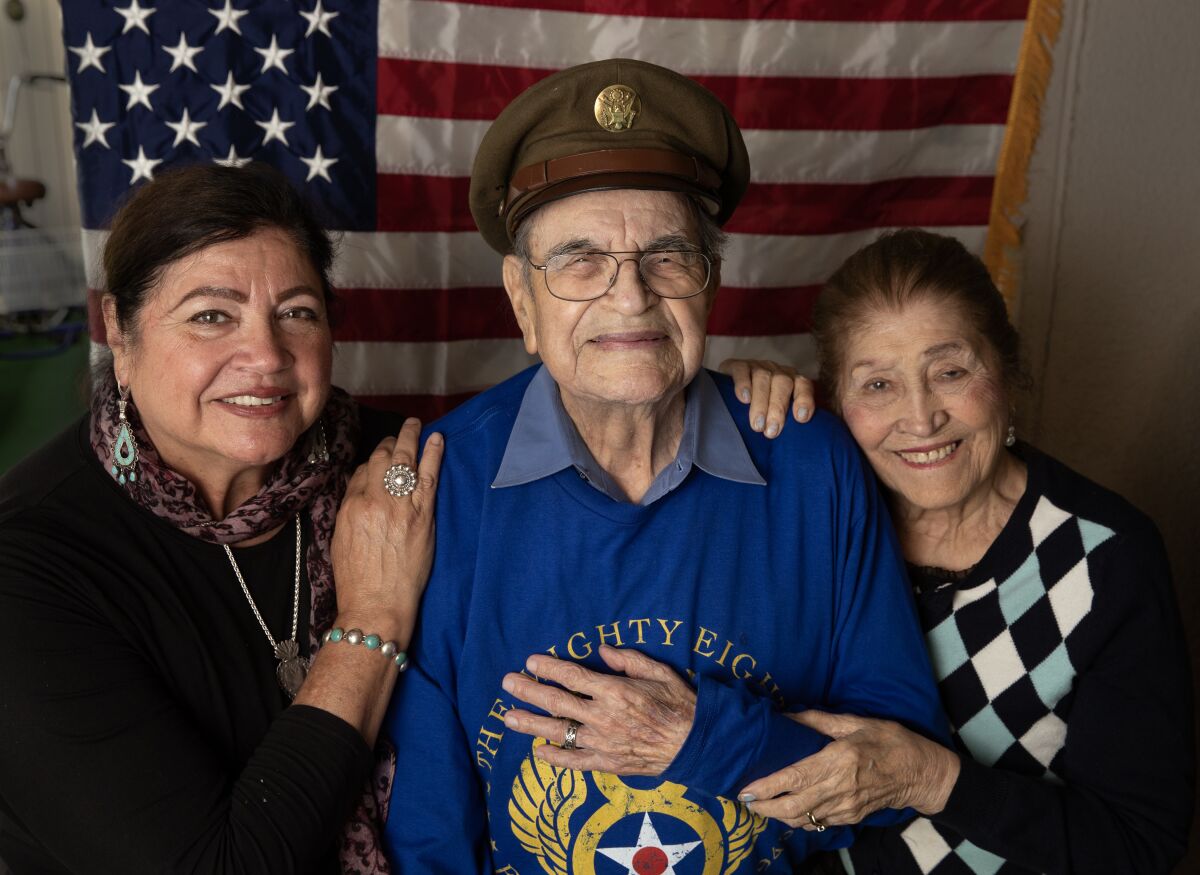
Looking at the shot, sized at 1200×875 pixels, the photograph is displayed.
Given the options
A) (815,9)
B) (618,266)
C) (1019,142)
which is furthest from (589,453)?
(1019,142)

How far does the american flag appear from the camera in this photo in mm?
2492

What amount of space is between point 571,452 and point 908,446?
0.58 m

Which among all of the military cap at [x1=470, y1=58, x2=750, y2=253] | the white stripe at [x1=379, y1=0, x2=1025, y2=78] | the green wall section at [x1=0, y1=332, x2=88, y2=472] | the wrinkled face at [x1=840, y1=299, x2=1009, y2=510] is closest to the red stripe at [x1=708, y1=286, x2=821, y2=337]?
the white stripe at [x1=379, y1=0, x2=1025, y2=78]

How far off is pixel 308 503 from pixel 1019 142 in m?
2.20

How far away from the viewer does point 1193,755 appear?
176 centimetres

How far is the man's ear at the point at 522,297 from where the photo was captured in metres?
1.73

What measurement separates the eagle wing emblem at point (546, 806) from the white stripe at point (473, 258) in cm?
149

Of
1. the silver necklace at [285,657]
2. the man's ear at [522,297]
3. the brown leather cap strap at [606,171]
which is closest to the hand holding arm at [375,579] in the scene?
the silver necklace at [285,657]

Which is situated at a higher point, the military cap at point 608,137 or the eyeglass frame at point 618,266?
the military cap at point 608,137

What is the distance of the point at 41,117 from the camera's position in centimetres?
812

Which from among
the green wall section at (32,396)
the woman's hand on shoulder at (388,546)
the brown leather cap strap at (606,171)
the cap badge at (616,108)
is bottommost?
the green wall section at (32,396)

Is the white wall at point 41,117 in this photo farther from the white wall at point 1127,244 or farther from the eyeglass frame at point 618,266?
the eyeglass frame at point 618,266

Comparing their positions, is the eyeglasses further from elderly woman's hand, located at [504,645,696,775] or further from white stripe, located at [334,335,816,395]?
white stripe, located at [334,335,816,395]

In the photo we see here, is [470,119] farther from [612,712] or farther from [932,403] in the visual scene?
[612,712]
